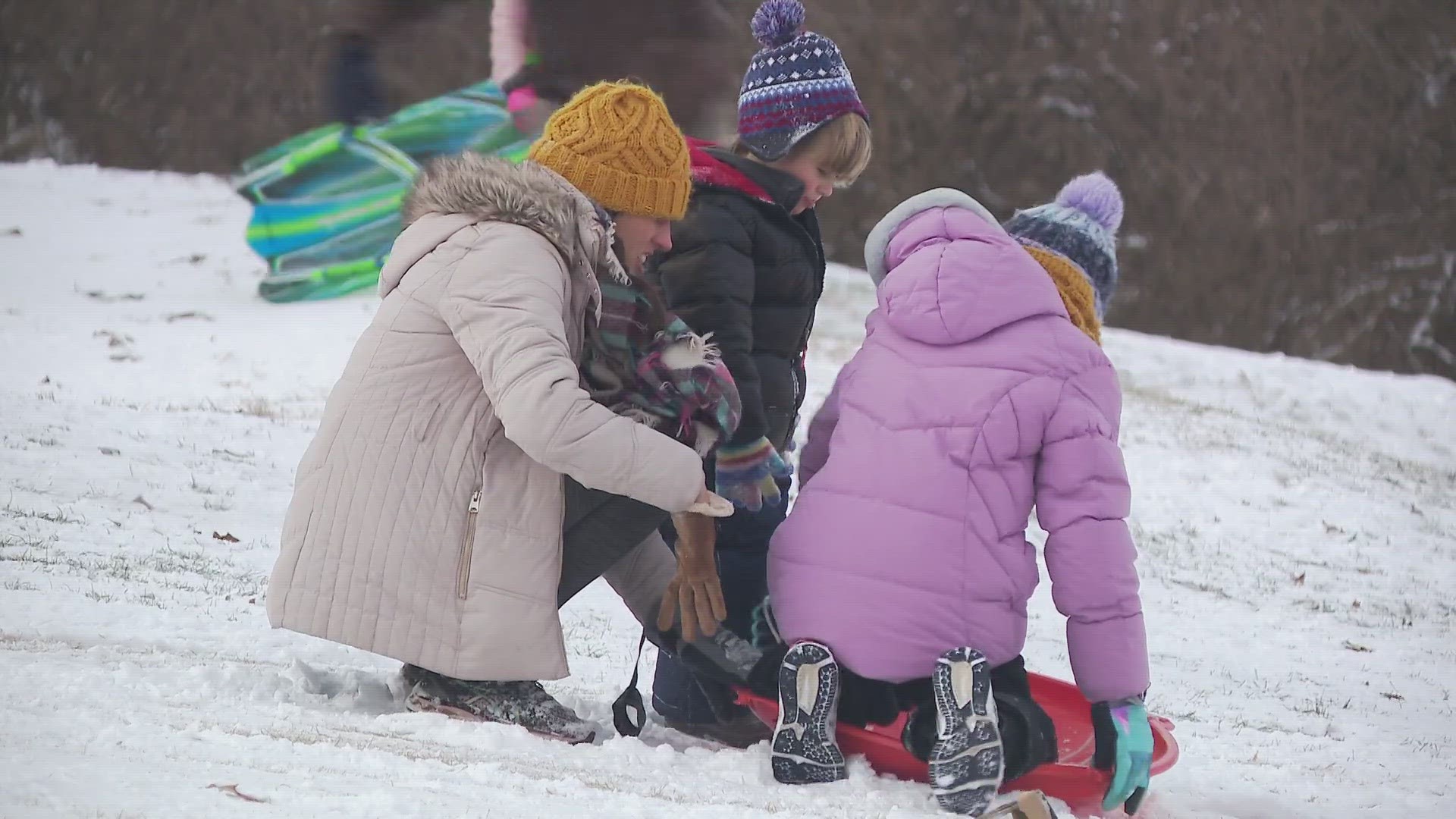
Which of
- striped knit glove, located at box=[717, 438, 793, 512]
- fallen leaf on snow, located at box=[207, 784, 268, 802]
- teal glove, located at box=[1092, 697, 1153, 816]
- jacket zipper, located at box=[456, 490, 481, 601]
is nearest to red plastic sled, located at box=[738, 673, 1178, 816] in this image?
teal glove, located at box=[1092, 697, 1153, 816]

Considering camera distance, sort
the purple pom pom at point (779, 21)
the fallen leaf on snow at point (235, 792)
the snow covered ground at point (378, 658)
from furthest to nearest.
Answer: the purple pom pom at point (779, 21) → the snow covered ground at point (378, 658) → the fallen leaf on snow at point (235, 792)

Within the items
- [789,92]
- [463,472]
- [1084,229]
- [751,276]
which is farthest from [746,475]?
[1084,229]

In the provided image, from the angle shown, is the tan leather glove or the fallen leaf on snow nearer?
the fallen leaf on snow

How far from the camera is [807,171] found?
3.21 metres

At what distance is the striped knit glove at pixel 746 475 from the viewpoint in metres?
2.90

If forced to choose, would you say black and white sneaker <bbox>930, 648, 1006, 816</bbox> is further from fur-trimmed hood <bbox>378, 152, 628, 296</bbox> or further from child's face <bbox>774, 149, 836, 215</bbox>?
Result: child's face <bbox>774, 149, 836, 215</bbox>

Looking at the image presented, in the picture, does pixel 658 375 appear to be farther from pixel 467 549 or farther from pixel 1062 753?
pixel 1062 753

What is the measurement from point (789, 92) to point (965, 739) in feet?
4.58

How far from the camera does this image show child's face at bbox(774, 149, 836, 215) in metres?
3.20

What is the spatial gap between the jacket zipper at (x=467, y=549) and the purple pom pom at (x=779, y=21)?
1.26 metres

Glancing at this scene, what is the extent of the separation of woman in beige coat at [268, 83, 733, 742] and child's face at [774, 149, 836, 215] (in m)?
0.60

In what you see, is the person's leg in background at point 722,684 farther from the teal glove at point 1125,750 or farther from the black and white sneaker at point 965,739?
the teal glove at point 1125,750

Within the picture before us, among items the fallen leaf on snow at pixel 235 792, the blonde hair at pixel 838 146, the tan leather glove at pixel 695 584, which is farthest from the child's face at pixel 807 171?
the fallen leaf on snow at pixel 235 792

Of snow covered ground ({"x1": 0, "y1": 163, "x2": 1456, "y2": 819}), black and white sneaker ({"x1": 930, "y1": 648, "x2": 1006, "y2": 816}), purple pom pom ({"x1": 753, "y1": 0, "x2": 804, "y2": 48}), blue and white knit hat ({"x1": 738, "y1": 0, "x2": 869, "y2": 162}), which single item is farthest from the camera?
purple pom pom ({"x1": 753, "y1": 0, "x2": 804, "y2": 48})
